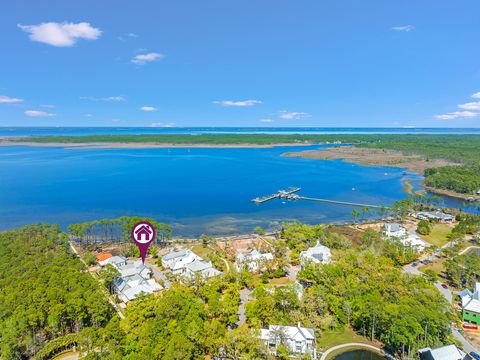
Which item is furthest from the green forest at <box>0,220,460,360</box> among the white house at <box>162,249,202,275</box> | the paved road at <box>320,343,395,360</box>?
the white house at <box>162,249,202,275</box>

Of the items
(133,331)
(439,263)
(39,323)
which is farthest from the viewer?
(439,263)

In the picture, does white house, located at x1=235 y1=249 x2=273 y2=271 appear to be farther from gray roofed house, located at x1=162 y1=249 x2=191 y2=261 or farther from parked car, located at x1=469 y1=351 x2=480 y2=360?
parked car, located at x1=469 y1=351 x2=480 y2=360

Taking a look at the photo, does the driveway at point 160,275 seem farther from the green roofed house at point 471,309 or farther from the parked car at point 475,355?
the green roofed house at point 471,309

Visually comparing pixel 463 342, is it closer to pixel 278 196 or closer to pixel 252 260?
pixel 252 260

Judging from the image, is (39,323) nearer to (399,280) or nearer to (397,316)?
(397,316)

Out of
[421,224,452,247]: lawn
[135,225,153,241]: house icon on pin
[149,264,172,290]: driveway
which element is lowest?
[421,224,452,247]: lawn

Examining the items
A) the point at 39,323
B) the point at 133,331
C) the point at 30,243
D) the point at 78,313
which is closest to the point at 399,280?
the point at 133,331

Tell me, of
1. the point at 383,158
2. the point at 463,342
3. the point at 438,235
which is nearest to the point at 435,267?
the point at 438,235
